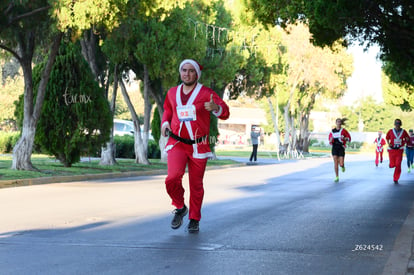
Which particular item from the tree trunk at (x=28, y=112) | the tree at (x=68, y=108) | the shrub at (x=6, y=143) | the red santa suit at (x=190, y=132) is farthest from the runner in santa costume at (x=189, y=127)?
the shrub at (x=6, y=143)

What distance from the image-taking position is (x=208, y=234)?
9336 mm

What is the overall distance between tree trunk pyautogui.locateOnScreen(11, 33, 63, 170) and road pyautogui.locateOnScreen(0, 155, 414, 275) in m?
4.67

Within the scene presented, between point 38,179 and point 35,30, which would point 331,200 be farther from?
point 35,30

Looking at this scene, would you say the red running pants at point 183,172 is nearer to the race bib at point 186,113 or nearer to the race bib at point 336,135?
the race bib at point 186,113

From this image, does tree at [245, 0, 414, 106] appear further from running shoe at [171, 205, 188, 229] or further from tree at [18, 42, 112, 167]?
running shoe at [171, 205, 188, 229]

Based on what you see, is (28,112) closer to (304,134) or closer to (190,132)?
(190,132)

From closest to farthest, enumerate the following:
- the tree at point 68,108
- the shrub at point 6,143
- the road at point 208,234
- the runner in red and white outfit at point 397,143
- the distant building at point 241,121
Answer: the road at point 208,234 → the runner in red and white outfit at point 397,143 → the tree at point 68,108 → the shrub at point 6,143 → the distant building at point 241,121

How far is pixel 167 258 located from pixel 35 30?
48.8ft

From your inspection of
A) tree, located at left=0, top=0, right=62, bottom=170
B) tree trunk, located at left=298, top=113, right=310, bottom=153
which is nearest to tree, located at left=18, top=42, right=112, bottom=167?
tree, located at left=0, top=0, right=62, bottom=170

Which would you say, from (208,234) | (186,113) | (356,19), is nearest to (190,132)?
(186,113)

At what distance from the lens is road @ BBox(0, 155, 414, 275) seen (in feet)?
23.5

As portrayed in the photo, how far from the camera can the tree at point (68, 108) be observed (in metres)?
23.0

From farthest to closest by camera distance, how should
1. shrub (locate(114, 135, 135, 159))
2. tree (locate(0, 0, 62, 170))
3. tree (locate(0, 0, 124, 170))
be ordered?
1. shrub (locate(114, 135, 135, 159))
2. tree (locate(0, 0, 62, 170))
3. tree (locate(0, 0, 124, 170))

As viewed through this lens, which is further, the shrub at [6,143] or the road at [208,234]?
the shrub at [6,143]
